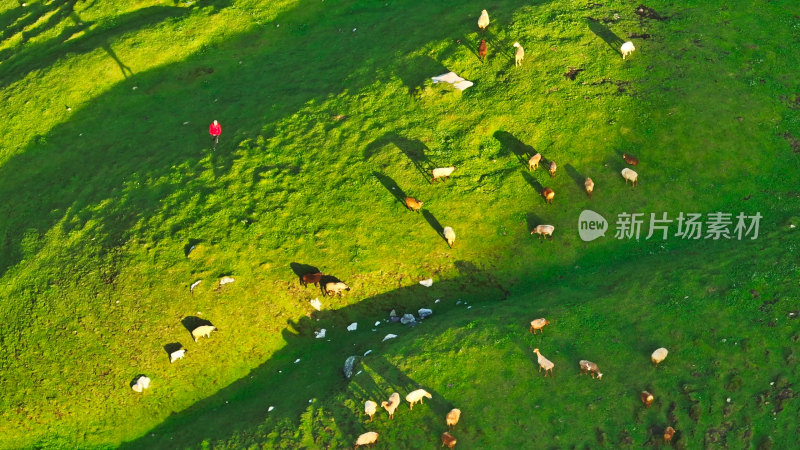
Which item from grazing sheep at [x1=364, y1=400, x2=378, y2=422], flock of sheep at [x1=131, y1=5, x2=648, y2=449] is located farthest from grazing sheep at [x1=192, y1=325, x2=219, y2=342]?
grazing sheep at [x1=364, y1=400, x2=378, y2=422]

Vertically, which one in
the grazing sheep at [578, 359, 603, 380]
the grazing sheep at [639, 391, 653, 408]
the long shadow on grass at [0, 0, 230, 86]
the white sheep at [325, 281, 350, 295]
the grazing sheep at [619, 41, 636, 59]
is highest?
the long shadow on grass at [0, 0, 230, 86]

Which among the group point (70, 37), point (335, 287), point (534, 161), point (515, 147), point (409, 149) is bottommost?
point (335, 287)

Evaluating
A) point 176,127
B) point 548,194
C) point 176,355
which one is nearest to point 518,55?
point 548,194

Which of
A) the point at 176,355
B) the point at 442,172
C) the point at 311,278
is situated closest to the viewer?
the point at 176,355

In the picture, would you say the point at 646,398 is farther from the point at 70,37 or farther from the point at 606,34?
the point at 70,37

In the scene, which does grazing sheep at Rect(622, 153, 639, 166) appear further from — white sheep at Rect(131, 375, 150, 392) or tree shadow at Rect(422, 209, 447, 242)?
white sheep at Rect(131, 375, 150, 392)

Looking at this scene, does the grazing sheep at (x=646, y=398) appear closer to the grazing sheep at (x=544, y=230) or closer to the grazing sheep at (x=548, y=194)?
the grazing sheep at (x=544, y=230)
